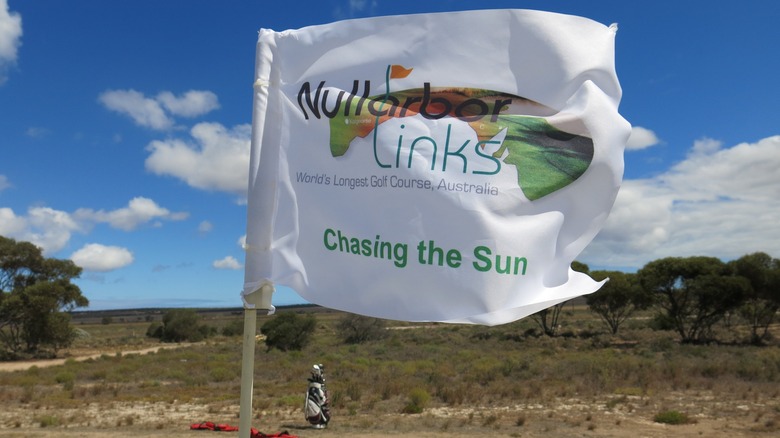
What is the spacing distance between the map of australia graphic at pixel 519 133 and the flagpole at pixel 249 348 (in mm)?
1174

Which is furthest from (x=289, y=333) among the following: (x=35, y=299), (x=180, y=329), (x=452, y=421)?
(x=180, y=329)

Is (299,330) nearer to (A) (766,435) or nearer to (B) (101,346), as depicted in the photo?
(B) (101,346)

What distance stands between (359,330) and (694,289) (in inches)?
861

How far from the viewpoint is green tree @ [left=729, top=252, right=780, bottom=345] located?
40312 millimetres

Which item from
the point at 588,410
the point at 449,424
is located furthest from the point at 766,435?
the point at 449,424

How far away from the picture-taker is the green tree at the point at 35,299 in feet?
126

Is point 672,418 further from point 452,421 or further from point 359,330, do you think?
point 359,330

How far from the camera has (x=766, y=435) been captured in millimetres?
13586

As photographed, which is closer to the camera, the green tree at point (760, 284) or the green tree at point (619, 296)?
the green tree at point (760, 284)

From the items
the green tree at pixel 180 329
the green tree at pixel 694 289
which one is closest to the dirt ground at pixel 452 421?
the green tree at pixel 694 289

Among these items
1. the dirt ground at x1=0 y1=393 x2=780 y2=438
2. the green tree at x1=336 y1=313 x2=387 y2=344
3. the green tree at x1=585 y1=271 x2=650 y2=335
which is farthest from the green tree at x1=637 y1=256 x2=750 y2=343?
the dirt ground at x1=0 y1=393 x2=780 y2=438

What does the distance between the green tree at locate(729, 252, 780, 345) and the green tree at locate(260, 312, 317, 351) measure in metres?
27.3

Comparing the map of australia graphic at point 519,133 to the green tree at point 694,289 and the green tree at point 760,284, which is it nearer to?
the green tree at point 694,289

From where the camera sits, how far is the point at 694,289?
40.0m
